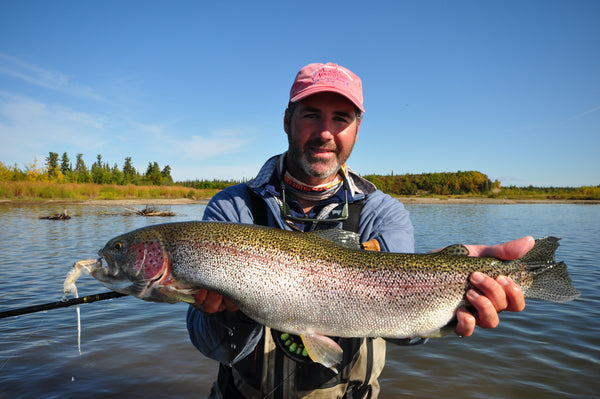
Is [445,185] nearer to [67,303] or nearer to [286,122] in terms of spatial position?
[286,122]

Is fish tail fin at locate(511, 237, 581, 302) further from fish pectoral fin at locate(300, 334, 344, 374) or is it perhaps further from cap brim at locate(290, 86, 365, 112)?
cap brim at locate(290, 86, 365, 112)

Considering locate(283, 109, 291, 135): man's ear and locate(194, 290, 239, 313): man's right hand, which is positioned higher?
locate(283, 109, 291, 135): man's ear

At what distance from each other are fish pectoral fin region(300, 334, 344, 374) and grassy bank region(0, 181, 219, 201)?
131 feet

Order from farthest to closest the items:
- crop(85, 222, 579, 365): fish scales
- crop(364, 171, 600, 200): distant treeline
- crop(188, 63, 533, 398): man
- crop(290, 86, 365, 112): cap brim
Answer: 1. crop(364, 171, 600, 200): distant treeline
2. crop(290, 86, 365, 112): cap brim
3. crop(188, 63, 533, 398): man
4. crop(85, 222, 579, 365): fish scales

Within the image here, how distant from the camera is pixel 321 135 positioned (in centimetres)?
274

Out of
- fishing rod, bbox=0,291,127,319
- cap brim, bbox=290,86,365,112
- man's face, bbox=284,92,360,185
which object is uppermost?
cap brim, bbox=290,86,365,112

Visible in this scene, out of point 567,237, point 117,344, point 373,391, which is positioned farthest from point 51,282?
point 567,237

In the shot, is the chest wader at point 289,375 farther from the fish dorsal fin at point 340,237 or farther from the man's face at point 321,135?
the man's face at point 321,135

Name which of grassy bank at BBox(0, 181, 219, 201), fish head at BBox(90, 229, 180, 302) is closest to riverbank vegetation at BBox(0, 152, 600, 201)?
grassy bank at BBox(0, 181, 219, 201)

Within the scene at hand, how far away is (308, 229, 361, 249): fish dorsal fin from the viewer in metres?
2.34

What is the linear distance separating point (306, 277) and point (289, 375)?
0.81 metres

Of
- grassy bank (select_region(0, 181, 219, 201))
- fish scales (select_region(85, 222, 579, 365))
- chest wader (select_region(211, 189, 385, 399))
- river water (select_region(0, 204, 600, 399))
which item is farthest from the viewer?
grassy bank (select_region(0, 181, 219, 201))

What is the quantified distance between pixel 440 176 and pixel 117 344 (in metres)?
91.1

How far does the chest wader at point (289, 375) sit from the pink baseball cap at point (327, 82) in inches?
69.4
